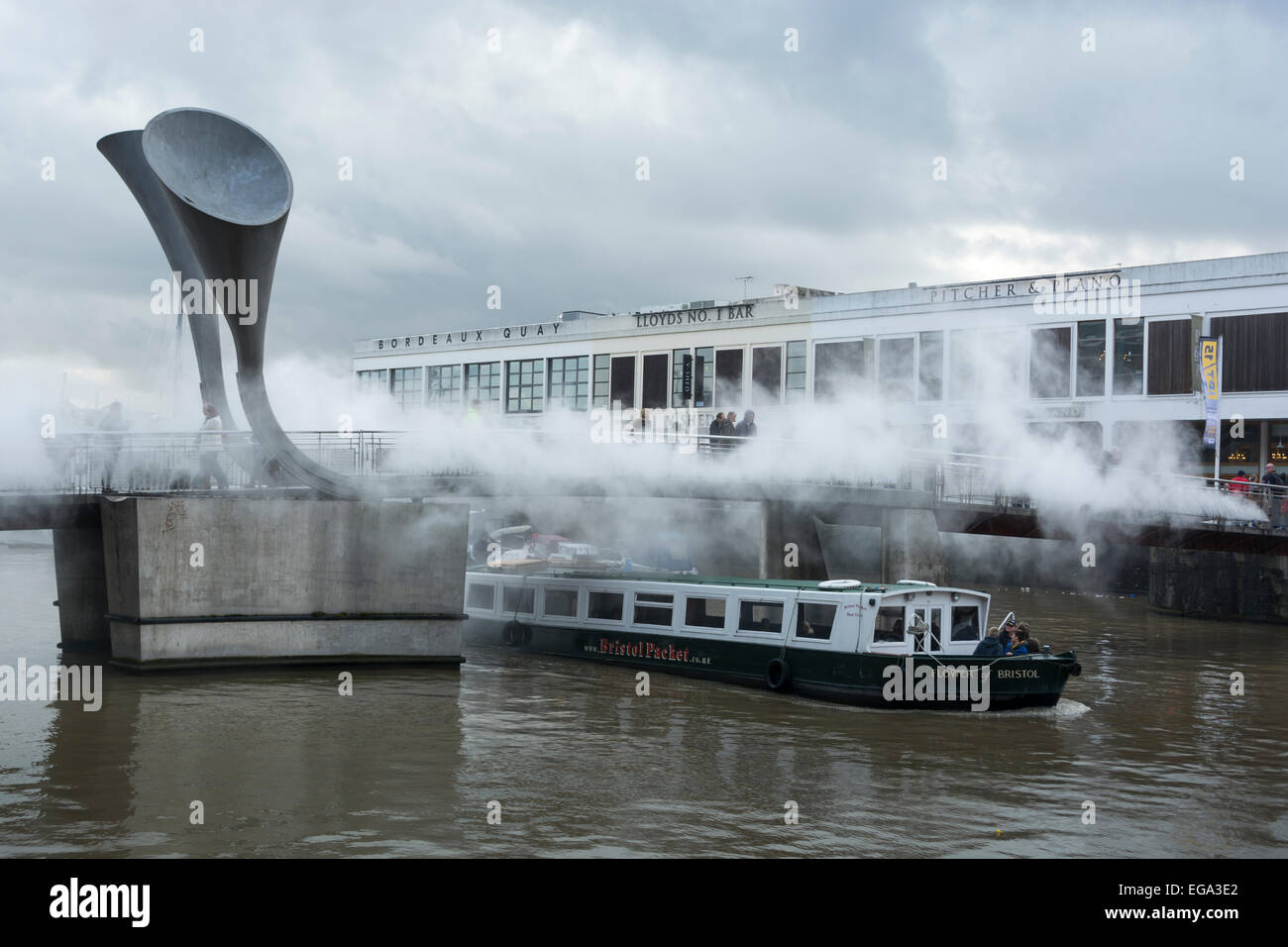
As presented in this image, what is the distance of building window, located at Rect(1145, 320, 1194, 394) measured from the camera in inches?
2044

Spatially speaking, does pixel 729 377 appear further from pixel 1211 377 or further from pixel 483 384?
pixel 1211 377

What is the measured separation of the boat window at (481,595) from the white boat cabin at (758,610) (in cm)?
4

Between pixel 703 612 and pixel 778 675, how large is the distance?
8.98ft

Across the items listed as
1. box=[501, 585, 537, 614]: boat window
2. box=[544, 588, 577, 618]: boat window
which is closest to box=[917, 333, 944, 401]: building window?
box=[501, 585, 537, 614]: boat window

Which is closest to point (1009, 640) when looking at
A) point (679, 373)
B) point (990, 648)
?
point (990, 648)

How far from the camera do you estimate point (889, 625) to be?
23891mm

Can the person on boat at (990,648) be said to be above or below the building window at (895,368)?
below

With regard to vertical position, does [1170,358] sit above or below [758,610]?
above

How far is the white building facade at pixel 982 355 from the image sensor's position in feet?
167

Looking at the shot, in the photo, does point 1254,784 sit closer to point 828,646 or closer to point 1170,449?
point 828,646

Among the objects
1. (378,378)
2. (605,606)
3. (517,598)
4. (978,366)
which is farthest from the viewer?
(378,378)

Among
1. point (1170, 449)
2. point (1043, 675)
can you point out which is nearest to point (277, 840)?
point (1043, 675)

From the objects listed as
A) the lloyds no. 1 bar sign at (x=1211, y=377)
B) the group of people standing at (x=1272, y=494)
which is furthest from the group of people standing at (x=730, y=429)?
the lloyds no. 1 bar sign at (x=1211, y=377)

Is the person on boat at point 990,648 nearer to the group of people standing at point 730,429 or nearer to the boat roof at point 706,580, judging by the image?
the boat roof at point 706,580
